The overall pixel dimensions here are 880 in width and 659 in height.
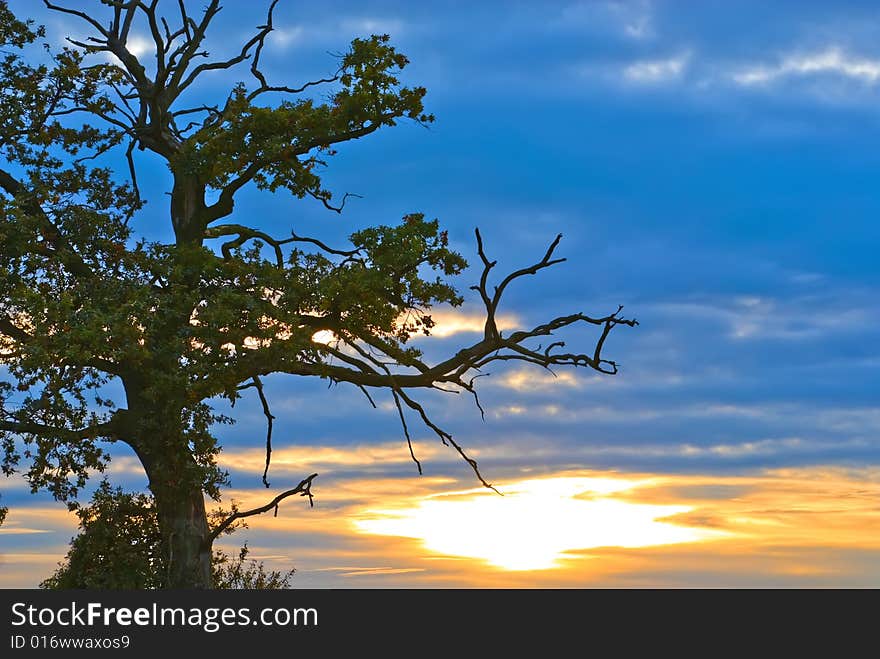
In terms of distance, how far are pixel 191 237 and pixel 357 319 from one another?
631cm

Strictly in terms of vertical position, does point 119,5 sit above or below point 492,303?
above

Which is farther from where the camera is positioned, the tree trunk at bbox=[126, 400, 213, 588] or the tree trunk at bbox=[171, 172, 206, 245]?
the tree trunk at bbox=[171, 172, 206, 245]

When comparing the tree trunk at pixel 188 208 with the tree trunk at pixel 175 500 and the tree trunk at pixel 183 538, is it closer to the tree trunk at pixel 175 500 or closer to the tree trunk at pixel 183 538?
the tree trunk at pixel 175 500

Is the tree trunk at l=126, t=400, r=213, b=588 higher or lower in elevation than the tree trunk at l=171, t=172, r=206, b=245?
lower

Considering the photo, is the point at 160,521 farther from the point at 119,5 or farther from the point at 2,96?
the point at 119,5

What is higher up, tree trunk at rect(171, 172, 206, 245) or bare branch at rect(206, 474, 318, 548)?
tree trunk at rect(171, 172, 206, 245)

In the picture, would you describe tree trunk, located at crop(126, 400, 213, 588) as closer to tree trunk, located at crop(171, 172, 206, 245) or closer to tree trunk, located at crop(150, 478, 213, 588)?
tree trunk, located at crop(150, 478, 213, 588)

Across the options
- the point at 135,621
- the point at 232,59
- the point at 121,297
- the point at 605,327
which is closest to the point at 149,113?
the point at 232,59

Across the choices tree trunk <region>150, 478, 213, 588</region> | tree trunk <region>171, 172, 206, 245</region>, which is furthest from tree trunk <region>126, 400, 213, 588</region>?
tree trunk <region>171, 172, 206, 245</region>

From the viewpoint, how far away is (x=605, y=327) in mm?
24531

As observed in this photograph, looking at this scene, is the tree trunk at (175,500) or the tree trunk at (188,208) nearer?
the tree trunk at (175,500)

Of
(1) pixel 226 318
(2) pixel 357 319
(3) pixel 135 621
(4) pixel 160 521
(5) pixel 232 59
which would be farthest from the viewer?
(5) pixel 232 59

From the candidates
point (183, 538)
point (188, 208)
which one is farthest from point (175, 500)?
point (188, 208)

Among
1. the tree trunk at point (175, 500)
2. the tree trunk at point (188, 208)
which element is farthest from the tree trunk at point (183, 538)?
the tree trunk at point (188, 208)
